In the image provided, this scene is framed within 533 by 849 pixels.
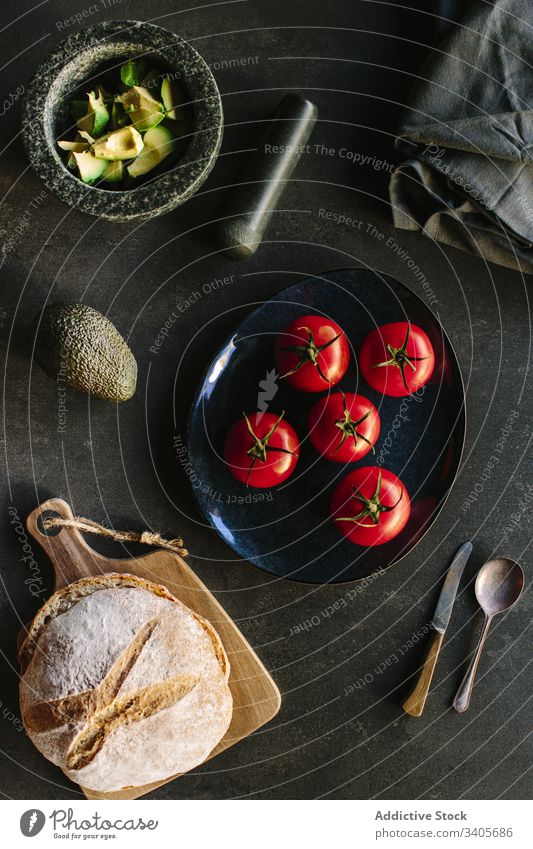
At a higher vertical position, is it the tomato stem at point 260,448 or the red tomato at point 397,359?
the red tomato at point 397,359

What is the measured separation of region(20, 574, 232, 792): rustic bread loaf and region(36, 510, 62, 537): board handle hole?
0.48 ft

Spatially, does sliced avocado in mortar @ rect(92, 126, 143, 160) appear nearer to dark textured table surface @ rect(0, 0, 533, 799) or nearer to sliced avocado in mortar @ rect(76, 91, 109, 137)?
sliced avocado in mortar @ rect(76, 91, 109, 137)

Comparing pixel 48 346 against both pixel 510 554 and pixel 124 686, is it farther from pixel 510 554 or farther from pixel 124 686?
pixel 510 554

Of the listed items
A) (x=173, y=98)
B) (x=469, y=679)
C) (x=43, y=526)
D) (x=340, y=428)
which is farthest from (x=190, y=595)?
(x=173, y=98)

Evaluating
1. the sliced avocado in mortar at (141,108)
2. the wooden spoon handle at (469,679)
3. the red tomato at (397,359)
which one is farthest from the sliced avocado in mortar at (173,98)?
the wooden spoon handle at (469,679)

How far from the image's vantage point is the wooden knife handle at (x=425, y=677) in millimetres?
1152

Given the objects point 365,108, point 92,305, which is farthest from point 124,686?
point 365,108

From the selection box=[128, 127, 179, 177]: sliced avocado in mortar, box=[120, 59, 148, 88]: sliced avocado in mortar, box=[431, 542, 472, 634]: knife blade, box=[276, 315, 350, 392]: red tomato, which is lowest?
box=[431, 542, 472, 634]: knife blade

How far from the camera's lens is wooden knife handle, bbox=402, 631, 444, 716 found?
1152mm

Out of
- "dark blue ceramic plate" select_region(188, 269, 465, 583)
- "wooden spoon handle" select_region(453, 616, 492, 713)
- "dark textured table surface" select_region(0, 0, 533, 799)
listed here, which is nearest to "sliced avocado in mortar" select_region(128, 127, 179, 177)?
"dark textured table surface" select_region(0, 0, 533, 799)

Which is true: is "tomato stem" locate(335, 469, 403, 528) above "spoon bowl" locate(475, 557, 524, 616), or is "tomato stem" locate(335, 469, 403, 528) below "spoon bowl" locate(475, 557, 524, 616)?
above

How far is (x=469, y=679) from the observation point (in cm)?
117

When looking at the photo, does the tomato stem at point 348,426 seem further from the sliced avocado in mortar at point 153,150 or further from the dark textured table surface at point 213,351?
the sliced avocado in mortar at point 153,150

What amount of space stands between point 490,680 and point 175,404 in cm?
70
